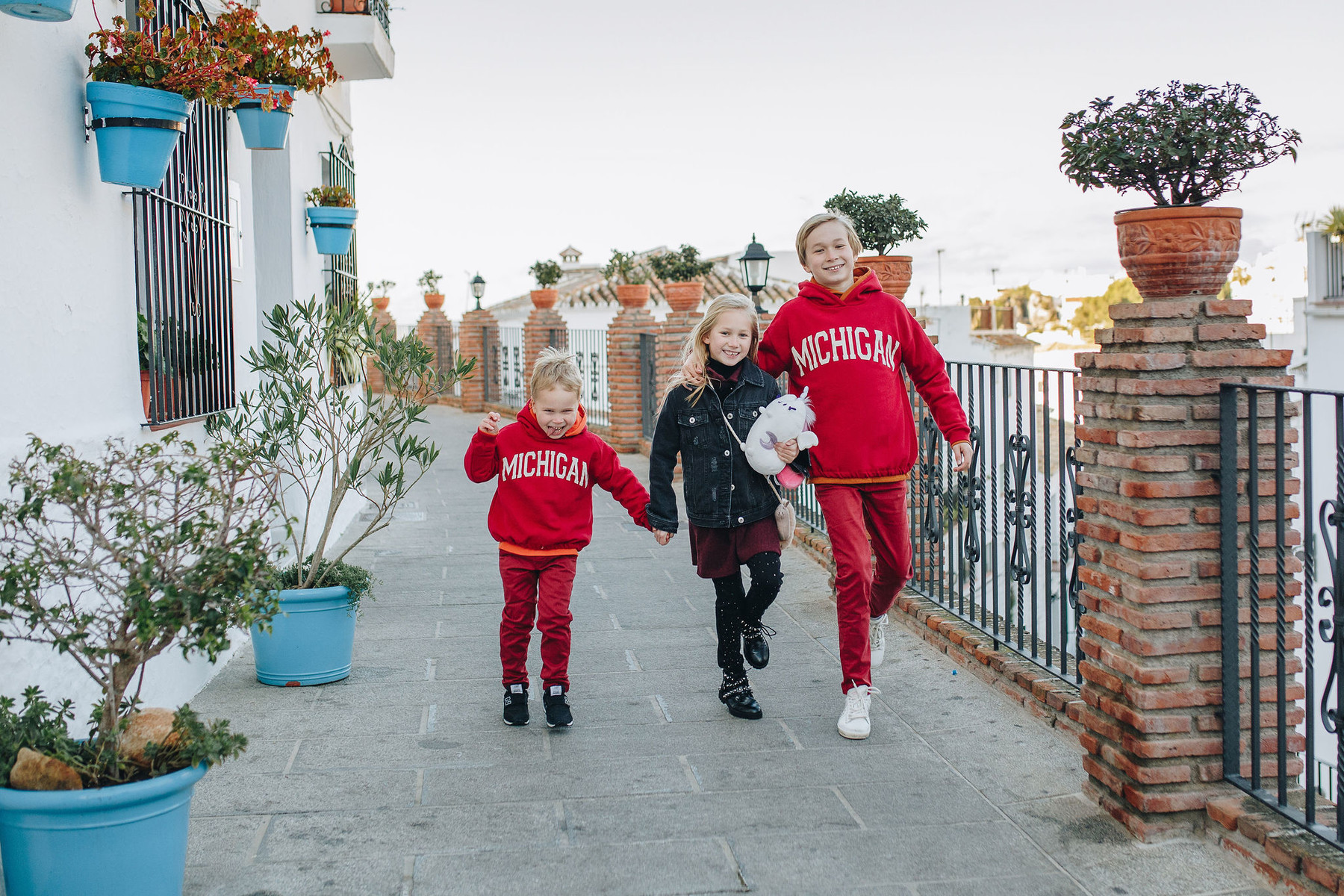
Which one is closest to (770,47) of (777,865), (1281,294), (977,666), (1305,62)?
(1305,62)

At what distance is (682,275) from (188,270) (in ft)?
35.3

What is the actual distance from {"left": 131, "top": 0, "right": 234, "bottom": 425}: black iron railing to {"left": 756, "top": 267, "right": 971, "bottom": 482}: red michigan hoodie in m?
2.55

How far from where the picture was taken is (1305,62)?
24281 millimetres

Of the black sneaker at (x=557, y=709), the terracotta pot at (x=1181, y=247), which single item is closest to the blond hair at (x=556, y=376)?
the black sneaker at (x=557, y=709)

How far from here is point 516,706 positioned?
4242 mm

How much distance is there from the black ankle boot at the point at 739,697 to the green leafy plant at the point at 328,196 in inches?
200

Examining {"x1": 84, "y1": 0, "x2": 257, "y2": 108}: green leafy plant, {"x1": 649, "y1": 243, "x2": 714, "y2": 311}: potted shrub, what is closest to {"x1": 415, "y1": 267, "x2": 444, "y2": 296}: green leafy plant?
{"x1": 649, "y1": 243, "x2": 714, "y2": 311}: potted shrub

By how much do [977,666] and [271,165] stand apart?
552 centimetres

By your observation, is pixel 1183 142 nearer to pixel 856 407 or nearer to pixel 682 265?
pixel 856 407

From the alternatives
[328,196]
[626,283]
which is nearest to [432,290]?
[626,283]

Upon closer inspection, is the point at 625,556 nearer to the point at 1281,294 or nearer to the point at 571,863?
the point at 571,863

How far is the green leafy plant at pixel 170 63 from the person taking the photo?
372 cm

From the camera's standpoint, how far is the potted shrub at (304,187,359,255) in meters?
7.86

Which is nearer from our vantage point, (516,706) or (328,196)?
(516,706)
